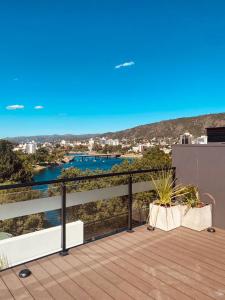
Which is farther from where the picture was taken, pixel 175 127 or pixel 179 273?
pixel 175 127

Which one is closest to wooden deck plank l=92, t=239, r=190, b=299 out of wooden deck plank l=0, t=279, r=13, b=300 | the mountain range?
wooden deck plank l=0, t=279, r=13, b=300

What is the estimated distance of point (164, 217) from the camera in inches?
152

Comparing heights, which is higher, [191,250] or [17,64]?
[17,64]

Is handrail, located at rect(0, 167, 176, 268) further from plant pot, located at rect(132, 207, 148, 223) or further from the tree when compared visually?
the tree

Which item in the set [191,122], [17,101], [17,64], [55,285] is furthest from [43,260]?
[191,122]

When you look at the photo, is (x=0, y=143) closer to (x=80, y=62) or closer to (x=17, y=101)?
(x=17, y=101)

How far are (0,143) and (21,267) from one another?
42.1 metres

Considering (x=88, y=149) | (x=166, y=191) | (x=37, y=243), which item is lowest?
(x=37, y=243)

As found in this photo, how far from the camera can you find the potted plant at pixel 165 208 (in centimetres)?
387

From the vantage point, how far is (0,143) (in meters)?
41.5

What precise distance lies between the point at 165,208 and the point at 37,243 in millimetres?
1842

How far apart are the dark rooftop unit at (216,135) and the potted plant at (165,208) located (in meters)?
6.52

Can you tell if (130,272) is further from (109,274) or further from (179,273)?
(179,273)

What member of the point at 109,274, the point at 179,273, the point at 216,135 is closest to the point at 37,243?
the point at 109,274
